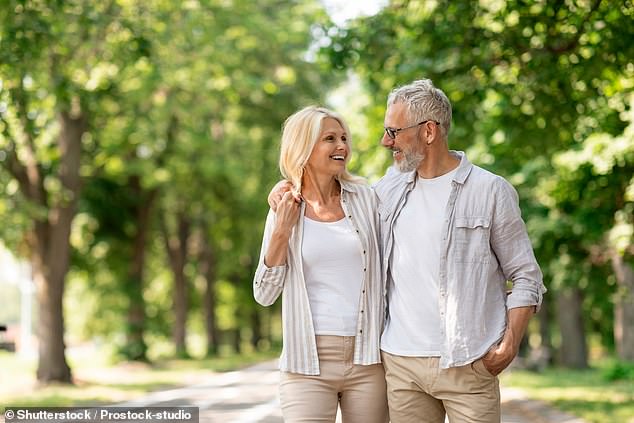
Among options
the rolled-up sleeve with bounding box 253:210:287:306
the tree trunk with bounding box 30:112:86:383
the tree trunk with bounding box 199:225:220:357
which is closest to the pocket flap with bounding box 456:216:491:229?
the rolled-up sleeve with bounding box 253:210:287:306

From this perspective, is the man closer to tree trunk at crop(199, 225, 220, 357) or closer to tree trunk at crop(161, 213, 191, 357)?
tree trunk at crop(161, 213, 191, 357)

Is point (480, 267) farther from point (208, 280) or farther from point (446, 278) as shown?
point (208, 280)

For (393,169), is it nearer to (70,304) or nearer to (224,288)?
(70,304)

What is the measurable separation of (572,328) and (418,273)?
69.6 ft

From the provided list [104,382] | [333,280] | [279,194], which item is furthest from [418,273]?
[104,382]

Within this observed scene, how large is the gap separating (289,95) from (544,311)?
31.2 feet

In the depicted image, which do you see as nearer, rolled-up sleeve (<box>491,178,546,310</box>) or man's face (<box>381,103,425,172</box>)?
rolled-up sleeve (<box>491,178,546,310</box>)

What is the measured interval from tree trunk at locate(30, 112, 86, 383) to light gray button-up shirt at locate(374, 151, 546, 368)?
15.9 m

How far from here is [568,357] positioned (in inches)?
1003

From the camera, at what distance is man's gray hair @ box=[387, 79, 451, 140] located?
4.80 meters

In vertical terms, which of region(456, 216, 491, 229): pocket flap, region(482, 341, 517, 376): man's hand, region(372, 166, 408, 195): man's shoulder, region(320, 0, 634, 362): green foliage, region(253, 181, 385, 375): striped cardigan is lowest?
region(482, 341, 517, 376): man's hand

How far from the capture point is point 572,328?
25047mm

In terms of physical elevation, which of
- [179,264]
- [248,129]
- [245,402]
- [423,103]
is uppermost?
[248,129]

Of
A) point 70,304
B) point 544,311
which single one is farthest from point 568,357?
point 70,304
